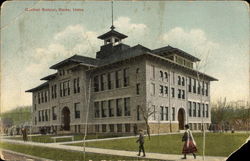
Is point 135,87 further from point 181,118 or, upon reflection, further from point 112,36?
point 112,36

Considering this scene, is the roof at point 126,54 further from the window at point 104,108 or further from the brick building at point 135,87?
the window at point 104,108

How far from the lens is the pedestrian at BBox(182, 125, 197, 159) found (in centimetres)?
1047

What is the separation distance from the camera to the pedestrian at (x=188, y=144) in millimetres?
10469

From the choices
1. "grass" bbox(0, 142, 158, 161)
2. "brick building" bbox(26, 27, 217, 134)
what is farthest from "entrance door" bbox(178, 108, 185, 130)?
"grass" bbox(0, 142, 158, 161)

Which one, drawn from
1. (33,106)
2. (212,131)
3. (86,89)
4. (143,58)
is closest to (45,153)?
(33,106)

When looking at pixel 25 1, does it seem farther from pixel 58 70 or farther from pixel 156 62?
pixel 156 62

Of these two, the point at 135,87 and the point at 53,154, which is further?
the point at 53,154

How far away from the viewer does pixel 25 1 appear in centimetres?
1135

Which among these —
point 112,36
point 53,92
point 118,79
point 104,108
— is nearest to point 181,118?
point 118,79

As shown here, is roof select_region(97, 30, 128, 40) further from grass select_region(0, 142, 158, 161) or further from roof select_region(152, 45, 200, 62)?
grass select_region(0, 142, 158, 161)

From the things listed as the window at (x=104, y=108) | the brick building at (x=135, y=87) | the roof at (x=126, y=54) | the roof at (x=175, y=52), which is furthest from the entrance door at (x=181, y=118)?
the window at (x=104, y=108)

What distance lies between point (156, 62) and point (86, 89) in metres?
3.67

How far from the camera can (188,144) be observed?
10.5 m

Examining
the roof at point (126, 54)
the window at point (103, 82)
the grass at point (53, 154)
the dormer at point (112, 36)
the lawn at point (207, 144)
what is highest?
the dormer at point (112, 36)
